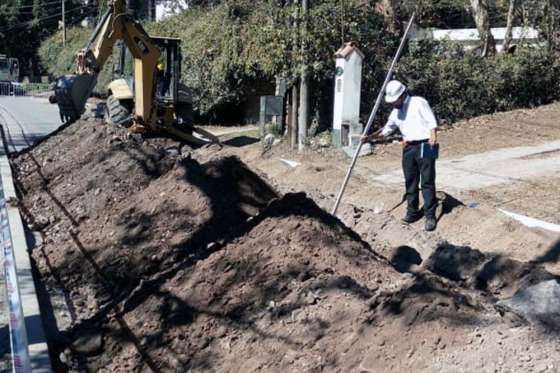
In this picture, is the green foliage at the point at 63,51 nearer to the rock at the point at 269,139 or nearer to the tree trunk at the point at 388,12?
the tree trunk at the point at 388,12

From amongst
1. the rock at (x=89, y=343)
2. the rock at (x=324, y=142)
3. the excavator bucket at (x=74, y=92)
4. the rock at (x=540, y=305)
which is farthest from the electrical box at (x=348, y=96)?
the rock at (x=540, y=305)

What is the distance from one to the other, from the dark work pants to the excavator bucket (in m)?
8.77

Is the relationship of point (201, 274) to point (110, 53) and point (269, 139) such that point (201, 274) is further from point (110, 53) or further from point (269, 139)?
point (269, 139)

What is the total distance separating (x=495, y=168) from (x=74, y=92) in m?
9.43

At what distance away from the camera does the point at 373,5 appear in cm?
1750

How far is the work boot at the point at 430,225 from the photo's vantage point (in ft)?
28.9

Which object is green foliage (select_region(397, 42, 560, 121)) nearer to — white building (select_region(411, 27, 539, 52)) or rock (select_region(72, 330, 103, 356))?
white building (select_region(411, 27, 539, 52))

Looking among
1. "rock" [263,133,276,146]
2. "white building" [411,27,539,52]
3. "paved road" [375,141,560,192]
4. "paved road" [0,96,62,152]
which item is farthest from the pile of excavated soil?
"paved road" [0,96,62,152]

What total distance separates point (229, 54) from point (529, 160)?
38.0ft

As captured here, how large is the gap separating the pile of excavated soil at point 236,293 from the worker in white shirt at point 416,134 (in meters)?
1.64

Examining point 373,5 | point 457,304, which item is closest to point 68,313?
point 457,304

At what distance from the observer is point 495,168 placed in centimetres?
1250

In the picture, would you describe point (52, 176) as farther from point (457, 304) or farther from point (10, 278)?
point (457, 304)

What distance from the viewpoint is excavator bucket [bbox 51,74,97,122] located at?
16.7 meters
